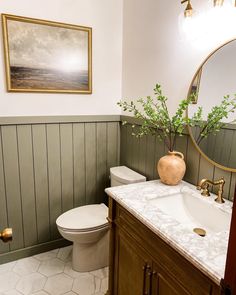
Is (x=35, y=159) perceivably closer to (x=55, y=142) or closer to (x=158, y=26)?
(x=55, y=142)

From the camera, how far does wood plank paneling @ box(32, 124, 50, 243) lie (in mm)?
2057

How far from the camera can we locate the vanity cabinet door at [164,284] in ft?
3.20

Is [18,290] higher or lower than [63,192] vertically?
lower

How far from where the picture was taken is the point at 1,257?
207 cm

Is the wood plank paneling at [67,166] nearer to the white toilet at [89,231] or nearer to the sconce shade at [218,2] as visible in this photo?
the white toilet at [89,231]

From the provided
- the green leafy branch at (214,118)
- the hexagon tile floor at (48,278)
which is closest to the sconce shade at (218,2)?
the green leafy branch at (214,118)

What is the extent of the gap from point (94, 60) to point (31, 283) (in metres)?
1.94

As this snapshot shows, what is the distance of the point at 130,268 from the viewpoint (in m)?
1.34

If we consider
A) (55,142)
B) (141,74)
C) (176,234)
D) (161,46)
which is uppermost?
(161,46)

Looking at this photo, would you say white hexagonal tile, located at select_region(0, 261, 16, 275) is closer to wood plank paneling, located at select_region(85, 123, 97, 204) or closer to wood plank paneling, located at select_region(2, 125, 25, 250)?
wood plank paneling, located at select_region(2, 125, 25, 250)

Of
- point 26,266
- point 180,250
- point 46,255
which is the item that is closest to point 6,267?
point 26,266

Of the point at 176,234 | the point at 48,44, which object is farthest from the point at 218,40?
the point at 48,44

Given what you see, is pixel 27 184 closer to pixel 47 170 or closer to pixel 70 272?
pixel 47 170

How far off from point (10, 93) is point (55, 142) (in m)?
0.54
